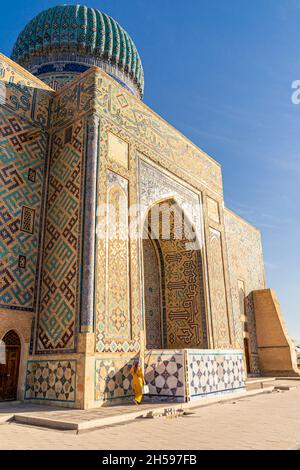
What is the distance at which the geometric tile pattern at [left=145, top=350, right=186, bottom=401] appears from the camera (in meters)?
5.12

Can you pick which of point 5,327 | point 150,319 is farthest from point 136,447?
point 150,319

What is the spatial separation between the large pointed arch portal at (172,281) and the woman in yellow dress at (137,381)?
2.60m

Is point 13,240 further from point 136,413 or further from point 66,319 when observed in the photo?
point 136,413

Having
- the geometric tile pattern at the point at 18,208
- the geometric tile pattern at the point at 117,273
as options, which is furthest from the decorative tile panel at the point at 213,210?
the geometric tile pattern at the point at 18,208

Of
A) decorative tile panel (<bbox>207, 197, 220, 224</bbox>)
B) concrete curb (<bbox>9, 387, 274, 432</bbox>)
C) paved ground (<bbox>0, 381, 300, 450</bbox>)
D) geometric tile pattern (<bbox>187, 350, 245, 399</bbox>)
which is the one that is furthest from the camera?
decorative tile panel (<bbox>207, 197, 220, 224</bbox>)

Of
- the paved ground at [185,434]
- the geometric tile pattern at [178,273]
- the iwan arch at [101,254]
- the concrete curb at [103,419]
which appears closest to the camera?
the paved ground at [185,434]

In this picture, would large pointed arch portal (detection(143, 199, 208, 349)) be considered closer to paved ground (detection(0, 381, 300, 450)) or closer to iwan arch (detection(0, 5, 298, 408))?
iwan arch (detection(0, 5, 298, 408))

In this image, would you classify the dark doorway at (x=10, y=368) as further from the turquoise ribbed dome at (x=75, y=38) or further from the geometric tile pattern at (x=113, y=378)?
the turquoise ribbed dome at (x=75, y=38)

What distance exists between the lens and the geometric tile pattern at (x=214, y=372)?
5.27 metres

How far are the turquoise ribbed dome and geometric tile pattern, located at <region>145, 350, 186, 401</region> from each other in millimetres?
7585

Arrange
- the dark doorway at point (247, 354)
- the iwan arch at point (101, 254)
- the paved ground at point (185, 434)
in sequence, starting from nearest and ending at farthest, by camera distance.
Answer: the paved ground at point (185, 434) < the iwan arch at point (101, 254) < the dark doorway at point (247, 354)

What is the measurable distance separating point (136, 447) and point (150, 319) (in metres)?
5.25

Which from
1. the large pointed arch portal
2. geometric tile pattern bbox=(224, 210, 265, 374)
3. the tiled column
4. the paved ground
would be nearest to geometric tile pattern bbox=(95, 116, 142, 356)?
the tiled column

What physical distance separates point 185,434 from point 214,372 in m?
2.85
